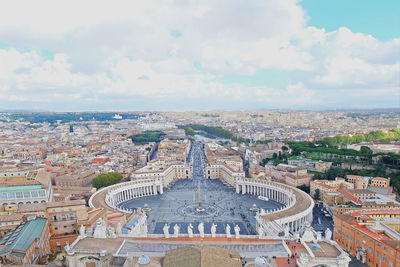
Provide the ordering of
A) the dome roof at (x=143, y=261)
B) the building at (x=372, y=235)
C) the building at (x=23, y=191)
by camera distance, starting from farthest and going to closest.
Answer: the building at (x=23, y=191)
the building at (x=372, y=235)
the dome roof at (x=143, y=261)

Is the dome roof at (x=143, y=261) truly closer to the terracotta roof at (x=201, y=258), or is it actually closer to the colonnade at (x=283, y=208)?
the terracotta roof at (x=201, y=258)

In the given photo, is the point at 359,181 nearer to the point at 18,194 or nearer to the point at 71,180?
the point at 18,194

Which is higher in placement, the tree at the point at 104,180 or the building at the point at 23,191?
the building at the point at 23,191

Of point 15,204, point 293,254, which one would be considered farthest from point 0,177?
point 293,254

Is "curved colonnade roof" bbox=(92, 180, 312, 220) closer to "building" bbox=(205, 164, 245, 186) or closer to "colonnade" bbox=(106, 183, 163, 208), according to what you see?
"colonnade" bbox=(106, 183, 163, 208)

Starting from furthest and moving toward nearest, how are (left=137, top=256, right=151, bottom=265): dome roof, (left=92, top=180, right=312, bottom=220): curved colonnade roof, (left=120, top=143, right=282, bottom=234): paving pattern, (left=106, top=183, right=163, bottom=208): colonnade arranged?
(left=106, top=183, right=163, bottom=208): colonnade
(left=120, top=143, right=282, bottom=234): paving pattern
(left=92, top=180, right=312, bottom=220): curved colonnade roof
(left=137, top=256, right=151, bottom=265): dome roof

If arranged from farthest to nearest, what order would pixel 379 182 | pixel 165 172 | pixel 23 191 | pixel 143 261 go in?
1. pixel 165 172
2. pixel 379 182
3. pixel 23 191
4. pixel 143 261

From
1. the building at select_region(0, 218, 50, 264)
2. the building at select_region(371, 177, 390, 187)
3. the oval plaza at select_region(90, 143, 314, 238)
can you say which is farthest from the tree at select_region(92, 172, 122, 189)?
the building at select_region(371, 177, 390, 187)

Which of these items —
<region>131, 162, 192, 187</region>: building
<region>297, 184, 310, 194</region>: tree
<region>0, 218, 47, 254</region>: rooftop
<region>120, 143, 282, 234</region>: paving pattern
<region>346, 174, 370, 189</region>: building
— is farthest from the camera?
<region>131, 162, 192, 187</region>: building

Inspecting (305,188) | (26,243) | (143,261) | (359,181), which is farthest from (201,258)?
(359,181)

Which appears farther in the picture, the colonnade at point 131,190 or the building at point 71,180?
the building at point 71,180

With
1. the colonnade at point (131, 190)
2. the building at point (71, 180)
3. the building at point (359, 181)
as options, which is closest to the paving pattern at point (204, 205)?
the colonnade at point (131, 190)

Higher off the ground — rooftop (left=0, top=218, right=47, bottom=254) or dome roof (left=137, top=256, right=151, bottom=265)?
dome roof (left=137, top=256, right=151, bottom=265)
